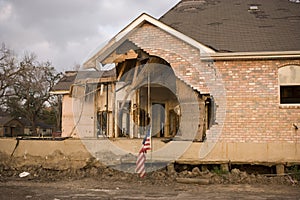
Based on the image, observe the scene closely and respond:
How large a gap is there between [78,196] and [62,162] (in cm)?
394

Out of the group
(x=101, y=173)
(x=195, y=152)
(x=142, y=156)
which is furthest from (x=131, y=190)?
(x=195, y=152)

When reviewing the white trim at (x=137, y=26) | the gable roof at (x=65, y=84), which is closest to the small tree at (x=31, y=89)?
the gable roof at (x=65, y=84)

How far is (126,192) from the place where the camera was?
10492 millimetres

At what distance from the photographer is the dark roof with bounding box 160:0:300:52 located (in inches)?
564

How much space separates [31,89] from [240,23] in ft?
123

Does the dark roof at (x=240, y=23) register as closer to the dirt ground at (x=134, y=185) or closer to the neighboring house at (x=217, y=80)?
the neighboring house at (x=217, y=80)

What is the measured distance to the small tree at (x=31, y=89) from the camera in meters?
47.3

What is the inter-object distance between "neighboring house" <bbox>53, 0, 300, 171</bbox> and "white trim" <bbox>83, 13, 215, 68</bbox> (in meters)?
0.03

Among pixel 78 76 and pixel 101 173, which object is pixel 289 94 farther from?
pixel 78 76

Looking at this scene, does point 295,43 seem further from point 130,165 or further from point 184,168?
point 130,165

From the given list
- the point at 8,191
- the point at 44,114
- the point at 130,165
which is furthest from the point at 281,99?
the point at 44,114

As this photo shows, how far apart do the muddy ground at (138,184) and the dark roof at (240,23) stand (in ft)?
15.1

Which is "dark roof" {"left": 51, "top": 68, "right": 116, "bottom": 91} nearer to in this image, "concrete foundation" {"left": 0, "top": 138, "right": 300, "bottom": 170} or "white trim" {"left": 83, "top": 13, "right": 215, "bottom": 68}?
"white trim" {"left": 83, "top": 13, "right": 215, "bottom": 68}

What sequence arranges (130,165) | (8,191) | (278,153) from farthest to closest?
(130,165) < (278,153) < (8,191)
